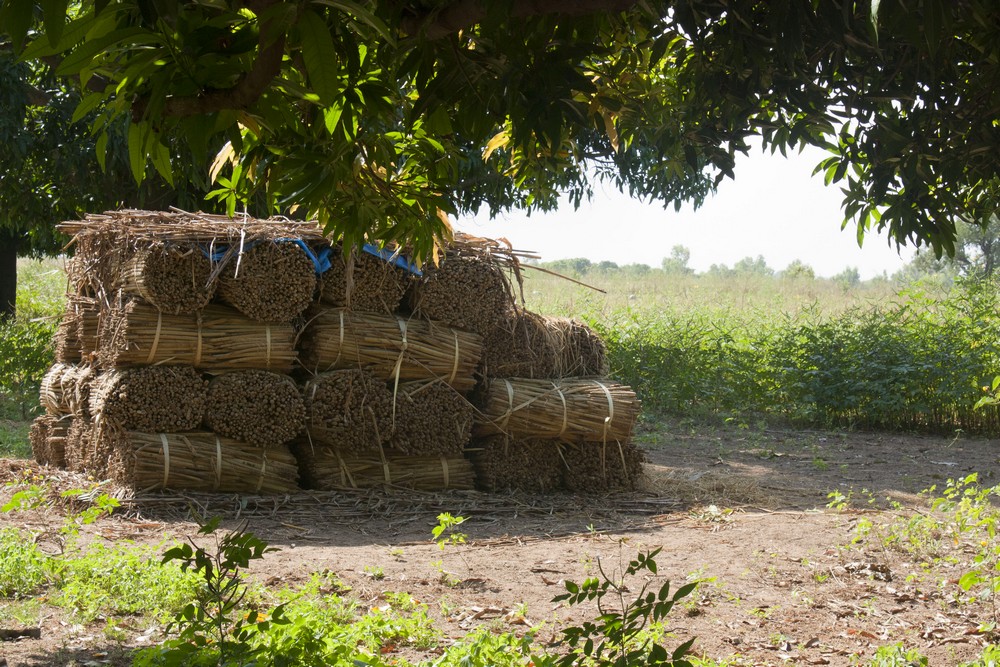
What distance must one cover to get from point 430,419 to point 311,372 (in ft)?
3.12

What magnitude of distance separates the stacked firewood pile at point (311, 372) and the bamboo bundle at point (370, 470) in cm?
1

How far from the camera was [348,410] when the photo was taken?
261 inches

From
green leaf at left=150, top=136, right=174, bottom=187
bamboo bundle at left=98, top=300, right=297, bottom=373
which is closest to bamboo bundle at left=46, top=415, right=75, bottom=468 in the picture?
bamboo bundle at left=98, top=300, right=297, bottom=373

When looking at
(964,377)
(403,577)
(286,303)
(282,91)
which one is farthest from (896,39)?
(964,377)

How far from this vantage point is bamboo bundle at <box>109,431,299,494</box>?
6164 millimetres

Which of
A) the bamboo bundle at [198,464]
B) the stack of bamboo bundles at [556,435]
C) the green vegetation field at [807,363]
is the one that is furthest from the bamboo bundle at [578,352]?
the green vegetation field at [807,363]

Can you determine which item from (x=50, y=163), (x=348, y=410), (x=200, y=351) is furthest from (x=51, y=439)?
(x=50, y=163)

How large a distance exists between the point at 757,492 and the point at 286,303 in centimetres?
399

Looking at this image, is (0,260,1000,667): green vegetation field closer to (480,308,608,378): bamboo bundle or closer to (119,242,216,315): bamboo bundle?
(119,242,216,315): bamboo bundle

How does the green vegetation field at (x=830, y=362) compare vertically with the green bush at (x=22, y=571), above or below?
above

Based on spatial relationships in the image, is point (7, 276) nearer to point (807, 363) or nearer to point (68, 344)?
point (68, 344)

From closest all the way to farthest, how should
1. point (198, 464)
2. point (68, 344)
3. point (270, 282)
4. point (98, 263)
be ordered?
point (198, 464) < point (270, 282) < point (98, 263) < point (68, 344)

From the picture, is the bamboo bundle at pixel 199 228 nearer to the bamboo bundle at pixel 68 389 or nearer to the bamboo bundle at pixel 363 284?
the bamboo bundle at pixel 363 284

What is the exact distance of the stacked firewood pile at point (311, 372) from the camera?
6.25 m
